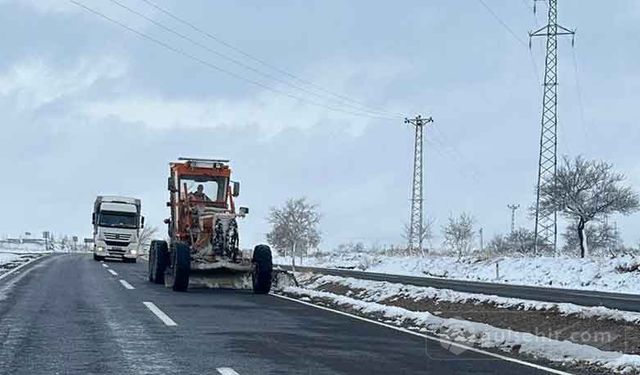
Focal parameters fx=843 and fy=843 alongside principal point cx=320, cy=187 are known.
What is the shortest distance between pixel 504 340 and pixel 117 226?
35.0 meters

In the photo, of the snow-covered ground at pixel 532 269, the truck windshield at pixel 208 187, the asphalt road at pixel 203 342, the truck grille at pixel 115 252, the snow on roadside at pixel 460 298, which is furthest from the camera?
the truck grille at pixel 115 252

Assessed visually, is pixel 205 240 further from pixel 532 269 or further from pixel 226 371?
pixel 532 269

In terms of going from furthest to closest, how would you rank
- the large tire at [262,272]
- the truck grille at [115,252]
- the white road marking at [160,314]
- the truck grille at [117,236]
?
the truck grille at [115,252] → the truck grille at [117,236] → the large tire at [262,272] → the white road marking at [160,314]

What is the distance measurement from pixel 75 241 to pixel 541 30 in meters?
108

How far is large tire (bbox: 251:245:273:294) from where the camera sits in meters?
21.7

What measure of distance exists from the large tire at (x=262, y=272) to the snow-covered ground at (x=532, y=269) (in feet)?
53.3

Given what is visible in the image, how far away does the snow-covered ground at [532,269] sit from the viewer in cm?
3506

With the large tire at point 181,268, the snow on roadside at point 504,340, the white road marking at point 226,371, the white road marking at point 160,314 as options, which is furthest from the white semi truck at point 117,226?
the white road marking at point 226,371

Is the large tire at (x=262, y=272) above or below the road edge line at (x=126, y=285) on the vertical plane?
above

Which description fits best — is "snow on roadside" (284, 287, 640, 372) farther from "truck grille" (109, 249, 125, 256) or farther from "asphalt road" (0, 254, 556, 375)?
A: "truck grille" (109, 249, 125, 256)

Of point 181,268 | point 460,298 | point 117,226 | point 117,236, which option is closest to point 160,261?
point 181,268

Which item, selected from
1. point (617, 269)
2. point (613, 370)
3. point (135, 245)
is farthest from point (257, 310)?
point (135, 245)

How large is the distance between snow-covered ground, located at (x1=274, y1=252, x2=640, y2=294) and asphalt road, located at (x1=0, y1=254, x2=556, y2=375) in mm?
20874

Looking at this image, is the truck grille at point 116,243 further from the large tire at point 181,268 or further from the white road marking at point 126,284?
the large tire at point 181,268
